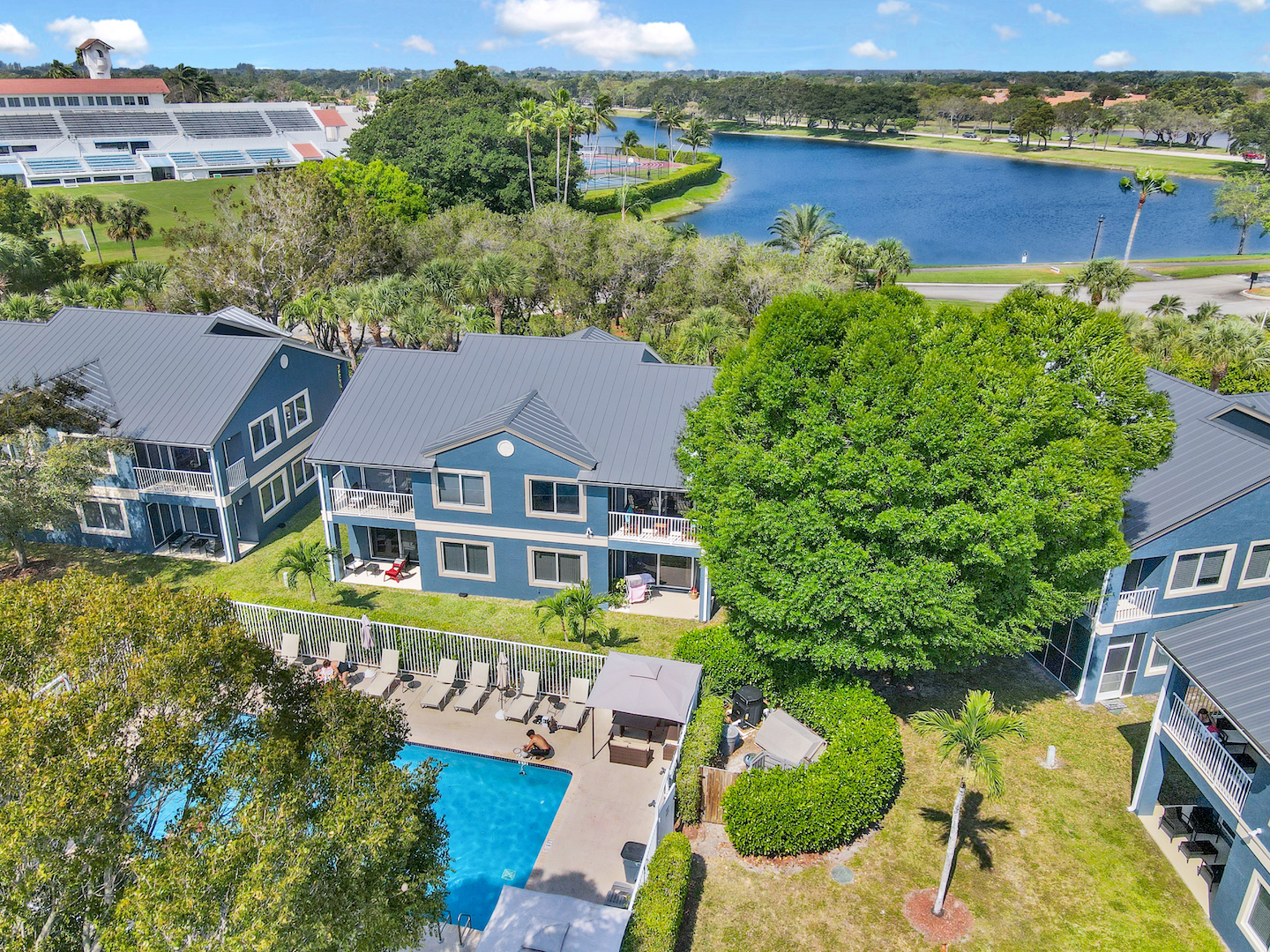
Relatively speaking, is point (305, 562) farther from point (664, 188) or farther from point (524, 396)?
point (664, 188)

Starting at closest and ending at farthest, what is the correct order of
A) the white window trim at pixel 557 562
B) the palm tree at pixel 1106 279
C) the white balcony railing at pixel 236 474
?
1. the white window trim at pixel 557 562
2. the white balcony railing at pixel 236 474
3. the palm tree at pixel 1106 279

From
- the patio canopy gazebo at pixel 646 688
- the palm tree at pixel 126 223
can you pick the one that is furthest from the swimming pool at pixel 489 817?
the palm tree at pixel 126 223

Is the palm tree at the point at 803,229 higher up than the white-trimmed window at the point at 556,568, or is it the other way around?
the palm tree at the point at 803,229

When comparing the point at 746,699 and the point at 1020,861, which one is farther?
the point at 746,699

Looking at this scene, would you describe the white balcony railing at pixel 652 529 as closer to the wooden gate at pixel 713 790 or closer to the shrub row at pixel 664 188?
the wooden gate at pixel 713 790

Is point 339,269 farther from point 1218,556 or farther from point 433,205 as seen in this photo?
point 1218,556

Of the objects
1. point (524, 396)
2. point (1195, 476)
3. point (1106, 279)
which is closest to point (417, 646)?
point (524, 396)

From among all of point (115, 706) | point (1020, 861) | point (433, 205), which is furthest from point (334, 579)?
point (433, 205)
